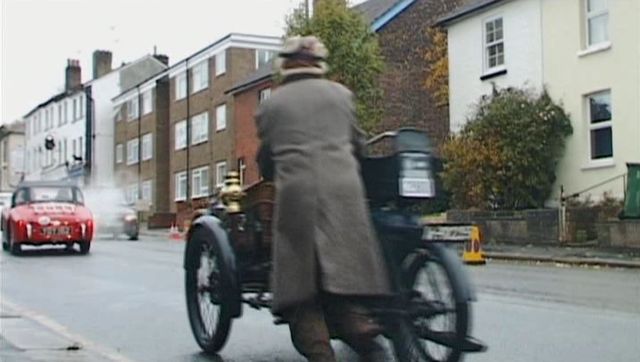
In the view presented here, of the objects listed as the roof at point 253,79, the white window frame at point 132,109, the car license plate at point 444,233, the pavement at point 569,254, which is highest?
the white window frame at point 132,109

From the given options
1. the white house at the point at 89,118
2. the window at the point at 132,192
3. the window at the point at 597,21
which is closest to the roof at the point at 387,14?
the window at the point at 597,21

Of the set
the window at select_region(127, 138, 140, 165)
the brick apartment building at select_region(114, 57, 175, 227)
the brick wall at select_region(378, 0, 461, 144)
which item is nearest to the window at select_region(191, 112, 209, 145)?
the brick apartment building at select_region(114, 57, 175, 227)

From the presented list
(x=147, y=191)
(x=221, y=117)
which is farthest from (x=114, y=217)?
(x=147, y=191)

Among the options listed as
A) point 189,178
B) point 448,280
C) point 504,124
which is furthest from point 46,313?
point 189,178

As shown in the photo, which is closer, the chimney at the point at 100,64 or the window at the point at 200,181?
the window at the point at 200,181

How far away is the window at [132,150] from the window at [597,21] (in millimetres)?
43132

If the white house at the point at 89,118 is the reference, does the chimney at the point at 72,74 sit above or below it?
above

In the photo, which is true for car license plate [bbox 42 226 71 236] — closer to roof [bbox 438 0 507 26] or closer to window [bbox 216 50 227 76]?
roof [bbox 438 0 507 26]

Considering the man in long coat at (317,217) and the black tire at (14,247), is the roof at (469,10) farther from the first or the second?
the man in long coat at (317,217)

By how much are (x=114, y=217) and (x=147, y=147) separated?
2922cm

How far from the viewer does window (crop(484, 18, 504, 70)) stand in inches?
1115

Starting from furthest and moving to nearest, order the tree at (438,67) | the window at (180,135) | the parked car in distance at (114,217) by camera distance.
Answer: the window at (180,135) → the tree at (438,67) → the parked car in distance at (114,217)

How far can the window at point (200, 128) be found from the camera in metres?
52.0

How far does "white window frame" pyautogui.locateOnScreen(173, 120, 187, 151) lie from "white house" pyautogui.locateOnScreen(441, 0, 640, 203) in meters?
28.9
